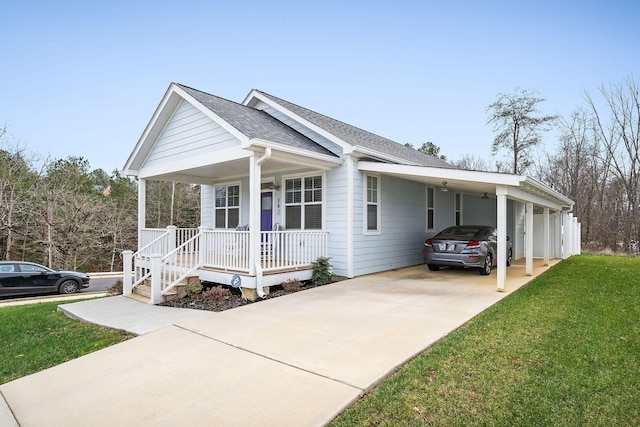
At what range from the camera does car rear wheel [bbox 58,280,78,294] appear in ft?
43.9

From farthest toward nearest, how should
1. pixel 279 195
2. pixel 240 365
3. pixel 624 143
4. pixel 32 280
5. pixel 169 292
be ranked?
→ 1. pixel 624 143
2. pixel 32 280
3. pixel 279 195
4. pixel 169 292
5. pixel 240 365

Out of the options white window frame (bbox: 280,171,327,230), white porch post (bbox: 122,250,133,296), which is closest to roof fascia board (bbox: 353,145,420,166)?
white window frame (bbox: 280,171,327,230)

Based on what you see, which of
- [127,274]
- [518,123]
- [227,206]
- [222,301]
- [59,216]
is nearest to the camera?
[222,301]

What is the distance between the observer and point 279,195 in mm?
10555

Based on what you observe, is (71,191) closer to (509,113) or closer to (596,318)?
(596,318)

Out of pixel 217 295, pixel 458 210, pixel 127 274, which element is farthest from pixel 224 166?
pixel 458 210

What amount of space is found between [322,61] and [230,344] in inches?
621

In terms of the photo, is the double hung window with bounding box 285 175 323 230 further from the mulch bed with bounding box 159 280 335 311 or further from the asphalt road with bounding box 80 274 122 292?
the asphalt road with bounding box 80 274 122 292

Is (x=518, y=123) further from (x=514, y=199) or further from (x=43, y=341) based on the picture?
(x=43, y=341)

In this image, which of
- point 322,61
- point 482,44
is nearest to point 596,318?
point 482,44

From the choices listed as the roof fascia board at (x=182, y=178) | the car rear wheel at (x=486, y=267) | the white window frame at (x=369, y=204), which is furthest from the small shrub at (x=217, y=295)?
the car rear wheel at (x=486, y=267)

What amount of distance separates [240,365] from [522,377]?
2.86 meters

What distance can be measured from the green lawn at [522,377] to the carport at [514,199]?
2.64 metres

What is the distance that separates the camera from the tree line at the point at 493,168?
19.0m
